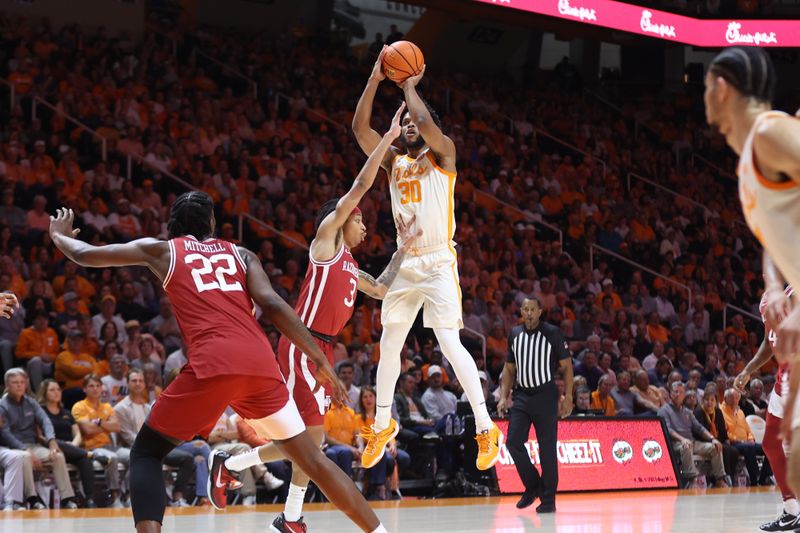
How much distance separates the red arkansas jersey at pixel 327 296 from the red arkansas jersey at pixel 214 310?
1.47 meters

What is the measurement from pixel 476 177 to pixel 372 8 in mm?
7105

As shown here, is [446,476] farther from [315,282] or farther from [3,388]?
[315,282]

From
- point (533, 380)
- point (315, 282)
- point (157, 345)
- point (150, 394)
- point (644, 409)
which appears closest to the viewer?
point (315, 282)

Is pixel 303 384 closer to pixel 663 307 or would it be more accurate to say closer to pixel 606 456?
pixel 606 456

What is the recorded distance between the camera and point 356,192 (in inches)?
264

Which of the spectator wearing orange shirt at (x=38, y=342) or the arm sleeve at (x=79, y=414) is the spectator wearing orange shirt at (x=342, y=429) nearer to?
the arm sleeve at (x=79, y=414)

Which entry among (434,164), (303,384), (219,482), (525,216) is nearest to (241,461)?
(219,482)

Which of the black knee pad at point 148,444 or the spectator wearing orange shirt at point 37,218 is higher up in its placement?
the black knee pad at point 148,444

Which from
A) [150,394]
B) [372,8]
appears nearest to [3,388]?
[150,394]

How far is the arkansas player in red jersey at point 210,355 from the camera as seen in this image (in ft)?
17.0

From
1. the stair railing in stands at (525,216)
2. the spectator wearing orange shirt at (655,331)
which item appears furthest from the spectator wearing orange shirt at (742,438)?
the stair railing in stands at (525,216)

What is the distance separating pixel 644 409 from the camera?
14.9 m

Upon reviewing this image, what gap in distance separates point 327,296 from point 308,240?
8.84m

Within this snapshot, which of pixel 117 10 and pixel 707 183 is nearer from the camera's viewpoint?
pixel 117 10
